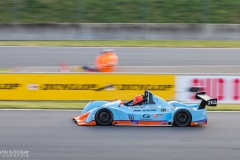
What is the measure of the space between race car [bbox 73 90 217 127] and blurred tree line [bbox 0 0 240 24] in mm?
17376

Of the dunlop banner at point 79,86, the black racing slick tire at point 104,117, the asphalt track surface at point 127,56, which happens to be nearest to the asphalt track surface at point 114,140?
the black racing slick tire at point 104,117

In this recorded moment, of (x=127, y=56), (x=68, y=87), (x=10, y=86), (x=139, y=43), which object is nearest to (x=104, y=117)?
(x=68, y=87)

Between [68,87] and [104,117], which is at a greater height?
[68,87]

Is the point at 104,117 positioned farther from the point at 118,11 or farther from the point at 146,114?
the point at 118,11

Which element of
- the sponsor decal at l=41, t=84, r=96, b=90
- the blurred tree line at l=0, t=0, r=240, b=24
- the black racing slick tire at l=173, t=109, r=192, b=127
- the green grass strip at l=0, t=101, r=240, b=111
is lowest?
the black racing slick tire at l=173, t=109, r=192, b=127

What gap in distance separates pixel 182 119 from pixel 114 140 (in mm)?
2208

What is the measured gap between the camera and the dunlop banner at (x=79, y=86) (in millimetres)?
15703

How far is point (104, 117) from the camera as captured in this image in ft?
41.0

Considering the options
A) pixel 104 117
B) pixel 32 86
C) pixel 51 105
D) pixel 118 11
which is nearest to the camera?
pixel 104 117

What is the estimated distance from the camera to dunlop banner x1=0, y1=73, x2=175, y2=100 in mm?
15703

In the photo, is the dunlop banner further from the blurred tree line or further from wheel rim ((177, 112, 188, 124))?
the blurred tree line

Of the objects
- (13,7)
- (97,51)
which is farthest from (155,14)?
(13,7)

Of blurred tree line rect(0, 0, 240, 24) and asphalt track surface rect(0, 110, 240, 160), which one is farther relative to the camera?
blurred tree line rect(0, 0, 240, 24)

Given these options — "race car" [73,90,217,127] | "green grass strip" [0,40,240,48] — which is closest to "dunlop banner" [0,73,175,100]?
"race car" [73,90,217,127]
